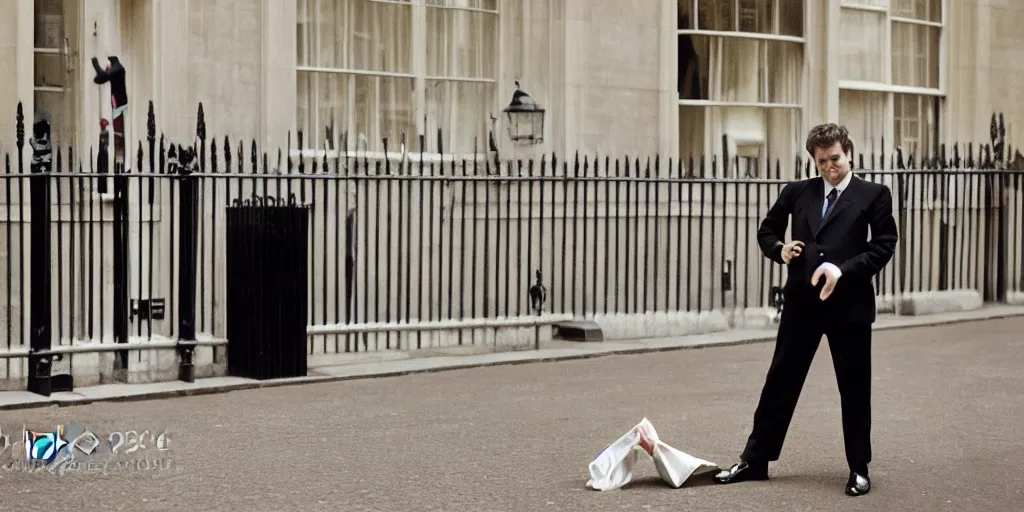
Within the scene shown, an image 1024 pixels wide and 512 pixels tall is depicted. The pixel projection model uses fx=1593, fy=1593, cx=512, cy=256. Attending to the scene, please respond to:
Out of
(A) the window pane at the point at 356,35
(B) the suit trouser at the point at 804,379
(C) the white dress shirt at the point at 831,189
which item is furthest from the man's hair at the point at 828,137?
(A) the window pane at the point at 356,35

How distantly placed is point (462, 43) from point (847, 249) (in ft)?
26.5

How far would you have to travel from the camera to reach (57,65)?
12.3 meters

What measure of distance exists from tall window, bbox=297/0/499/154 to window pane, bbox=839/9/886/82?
15.6ft

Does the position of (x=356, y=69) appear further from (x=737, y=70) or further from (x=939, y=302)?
(x=939, y=302)

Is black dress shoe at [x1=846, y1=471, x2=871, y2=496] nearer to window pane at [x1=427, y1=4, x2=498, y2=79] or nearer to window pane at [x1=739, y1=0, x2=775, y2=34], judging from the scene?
window pane at [x1=427, y1=4, x2=498, y2=79]

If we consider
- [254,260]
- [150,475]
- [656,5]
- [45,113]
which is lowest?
[150,475]

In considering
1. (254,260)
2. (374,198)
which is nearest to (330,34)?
(374,198)

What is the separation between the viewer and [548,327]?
15.0m

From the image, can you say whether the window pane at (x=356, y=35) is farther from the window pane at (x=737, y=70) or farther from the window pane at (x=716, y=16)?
the window pane at (x=737, y=70)

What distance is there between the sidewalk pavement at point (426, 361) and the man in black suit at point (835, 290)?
5053 millimetres

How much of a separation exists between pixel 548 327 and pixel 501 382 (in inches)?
103

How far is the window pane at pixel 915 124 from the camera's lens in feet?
62.3

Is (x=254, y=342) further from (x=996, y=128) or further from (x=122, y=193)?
(x=996, y=128)

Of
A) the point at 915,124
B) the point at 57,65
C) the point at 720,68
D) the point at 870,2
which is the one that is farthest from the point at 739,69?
the point at 57,65
